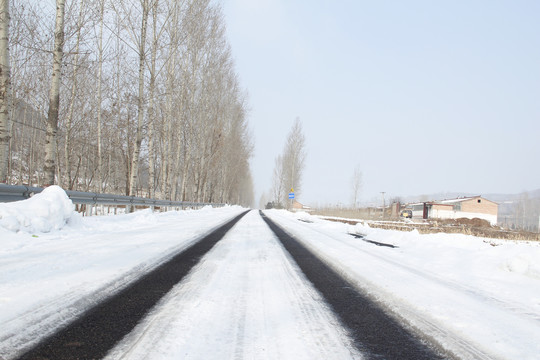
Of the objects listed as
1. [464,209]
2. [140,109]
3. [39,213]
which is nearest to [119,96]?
[140,109]

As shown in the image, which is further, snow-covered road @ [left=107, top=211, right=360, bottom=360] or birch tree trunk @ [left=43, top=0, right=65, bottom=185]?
birch tree trunk @ [left=43, top=0, right=65, bottom=185]

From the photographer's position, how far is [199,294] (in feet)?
7.62

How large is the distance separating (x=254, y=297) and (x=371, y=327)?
2.89 ft

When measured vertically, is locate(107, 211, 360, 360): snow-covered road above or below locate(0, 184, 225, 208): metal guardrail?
below

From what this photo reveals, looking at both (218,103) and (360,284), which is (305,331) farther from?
(218,103)

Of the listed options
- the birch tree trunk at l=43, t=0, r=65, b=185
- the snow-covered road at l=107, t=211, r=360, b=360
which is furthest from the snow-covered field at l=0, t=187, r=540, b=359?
the birch tree trunk at l=43, t=0, r=65, b=185

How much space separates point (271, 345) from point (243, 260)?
2360mm

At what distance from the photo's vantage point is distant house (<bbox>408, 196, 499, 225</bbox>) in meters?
52.3

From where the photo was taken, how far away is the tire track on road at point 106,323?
1.36 m

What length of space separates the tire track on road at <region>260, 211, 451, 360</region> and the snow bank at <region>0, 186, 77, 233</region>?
4700mm

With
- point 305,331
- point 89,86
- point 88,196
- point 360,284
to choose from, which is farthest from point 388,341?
point 89,86

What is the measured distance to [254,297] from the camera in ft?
7.57

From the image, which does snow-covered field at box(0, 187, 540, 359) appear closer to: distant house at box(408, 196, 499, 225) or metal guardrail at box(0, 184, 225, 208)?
metal guardrail at box(0, 184, 225, 208)

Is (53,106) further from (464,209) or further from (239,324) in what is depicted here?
(464,209)
